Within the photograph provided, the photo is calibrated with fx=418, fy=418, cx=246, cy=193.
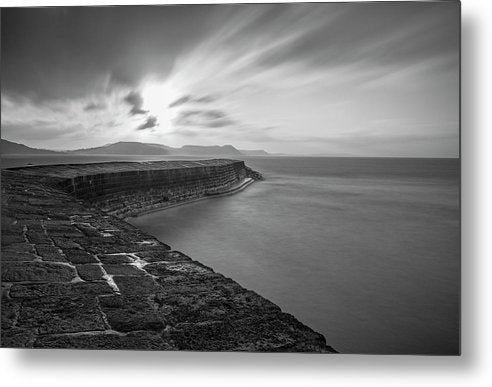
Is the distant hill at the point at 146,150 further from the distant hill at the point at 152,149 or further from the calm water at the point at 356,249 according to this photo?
the calm water at the point at 356,249

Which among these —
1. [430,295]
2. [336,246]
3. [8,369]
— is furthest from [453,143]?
[8,369]

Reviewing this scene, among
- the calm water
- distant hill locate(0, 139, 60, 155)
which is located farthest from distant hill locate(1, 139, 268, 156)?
the calm water

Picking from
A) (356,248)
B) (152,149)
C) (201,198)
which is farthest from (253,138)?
(201,198)

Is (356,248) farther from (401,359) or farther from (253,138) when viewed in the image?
(253,138)

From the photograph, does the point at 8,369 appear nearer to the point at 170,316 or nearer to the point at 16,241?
the point at 16,241

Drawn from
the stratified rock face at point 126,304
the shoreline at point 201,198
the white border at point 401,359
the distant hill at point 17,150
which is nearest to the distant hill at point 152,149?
the distant hill at point 17,150
